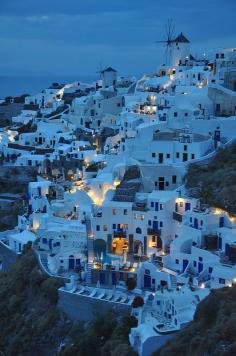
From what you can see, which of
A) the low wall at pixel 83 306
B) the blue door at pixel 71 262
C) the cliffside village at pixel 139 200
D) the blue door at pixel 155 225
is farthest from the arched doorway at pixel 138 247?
the low wall at pixel 83 306

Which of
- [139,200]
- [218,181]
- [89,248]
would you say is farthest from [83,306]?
[218,181]

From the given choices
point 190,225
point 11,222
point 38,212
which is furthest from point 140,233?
point 11,222

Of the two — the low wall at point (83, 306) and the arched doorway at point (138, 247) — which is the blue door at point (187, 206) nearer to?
the arched doorway at point (138, 247)

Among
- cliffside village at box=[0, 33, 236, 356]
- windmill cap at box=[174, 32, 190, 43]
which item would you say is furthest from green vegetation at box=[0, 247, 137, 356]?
windmill cap at box=[174, 32, 190, 43]

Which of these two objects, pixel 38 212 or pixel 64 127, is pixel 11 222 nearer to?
pixel 38 212

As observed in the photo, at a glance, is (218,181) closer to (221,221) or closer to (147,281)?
(221,221)

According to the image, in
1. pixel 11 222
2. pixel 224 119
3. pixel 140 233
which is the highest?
pixel 224 119

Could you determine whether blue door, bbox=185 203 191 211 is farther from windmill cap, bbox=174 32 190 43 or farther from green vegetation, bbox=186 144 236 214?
windmill cap, bbox=174 32 190 43

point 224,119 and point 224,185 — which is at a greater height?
point 224,119
